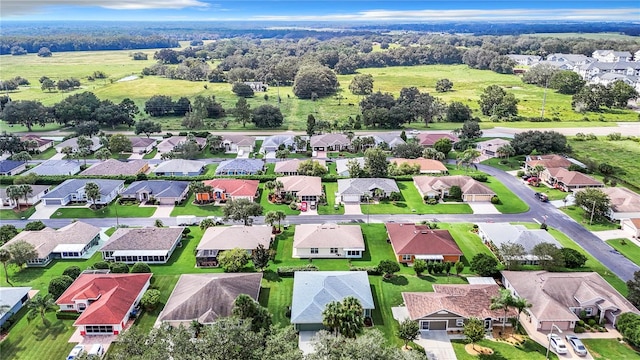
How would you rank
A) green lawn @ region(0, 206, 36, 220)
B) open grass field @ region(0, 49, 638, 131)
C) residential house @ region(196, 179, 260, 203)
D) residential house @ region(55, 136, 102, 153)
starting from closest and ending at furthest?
green lawn @ region(0, 206, 36, 220) → residential house @ region(196, 179, 260, 203) → residential house @ region(55, 136, 102, 153) → open grass field @ region(0, 49, 638, 131)

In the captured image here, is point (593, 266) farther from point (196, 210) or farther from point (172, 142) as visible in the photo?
point (172, 142)

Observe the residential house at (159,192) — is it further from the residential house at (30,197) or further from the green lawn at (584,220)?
the green lawn at (584,220)

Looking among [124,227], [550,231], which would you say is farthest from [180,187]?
[550,231]

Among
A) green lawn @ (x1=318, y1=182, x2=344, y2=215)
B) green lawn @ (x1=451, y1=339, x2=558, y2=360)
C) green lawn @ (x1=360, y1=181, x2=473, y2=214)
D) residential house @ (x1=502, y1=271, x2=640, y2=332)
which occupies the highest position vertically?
residential house @ (x1=502, y1=271, x2=640, y2=332)

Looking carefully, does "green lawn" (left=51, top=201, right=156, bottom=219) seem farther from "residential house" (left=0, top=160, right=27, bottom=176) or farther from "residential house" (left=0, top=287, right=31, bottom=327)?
"residential house" (left=0, top=160, right=27, bottom=176)

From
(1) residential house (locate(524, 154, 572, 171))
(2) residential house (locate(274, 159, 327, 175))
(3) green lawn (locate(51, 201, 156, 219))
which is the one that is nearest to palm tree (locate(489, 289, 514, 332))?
(1) residential house (locate(524, 154, 572, 171))

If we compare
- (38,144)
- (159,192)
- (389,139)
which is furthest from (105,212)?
(389,139)
